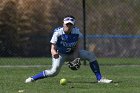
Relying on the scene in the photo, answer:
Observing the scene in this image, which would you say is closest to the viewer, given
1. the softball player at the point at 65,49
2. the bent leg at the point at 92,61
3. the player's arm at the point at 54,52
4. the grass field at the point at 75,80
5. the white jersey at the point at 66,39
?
the grass field at the point at 75,80

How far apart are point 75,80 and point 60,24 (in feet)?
36.3

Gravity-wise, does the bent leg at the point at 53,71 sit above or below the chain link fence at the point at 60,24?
below

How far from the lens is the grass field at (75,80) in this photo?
1217 cm

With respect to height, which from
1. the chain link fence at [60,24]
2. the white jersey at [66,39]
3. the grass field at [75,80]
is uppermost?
the chain link fence at [60,24]

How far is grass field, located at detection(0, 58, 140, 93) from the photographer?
1217cm

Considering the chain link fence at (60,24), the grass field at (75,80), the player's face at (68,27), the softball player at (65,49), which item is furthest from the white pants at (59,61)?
the chain link fence at (60,24)

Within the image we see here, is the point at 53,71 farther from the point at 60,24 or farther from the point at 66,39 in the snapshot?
the point at 60,24

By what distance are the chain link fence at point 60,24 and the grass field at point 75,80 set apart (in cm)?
487

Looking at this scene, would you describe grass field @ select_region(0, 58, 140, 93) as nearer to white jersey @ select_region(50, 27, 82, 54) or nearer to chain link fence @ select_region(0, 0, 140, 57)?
white jersey @ select_region(50, 27, 82, 54)

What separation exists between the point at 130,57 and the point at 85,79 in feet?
34.6

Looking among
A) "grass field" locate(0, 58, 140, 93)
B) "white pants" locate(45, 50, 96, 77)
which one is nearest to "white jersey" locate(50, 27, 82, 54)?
"white pants" locate(45, 50, 96, 77)

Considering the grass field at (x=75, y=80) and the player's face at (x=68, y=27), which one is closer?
the grass field at (x=75, y=80)

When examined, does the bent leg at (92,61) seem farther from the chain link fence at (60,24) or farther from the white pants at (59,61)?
the chain link fence at (60,24)

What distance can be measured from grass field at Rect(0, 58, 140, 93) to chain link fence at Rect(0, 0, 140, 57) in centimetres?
487
